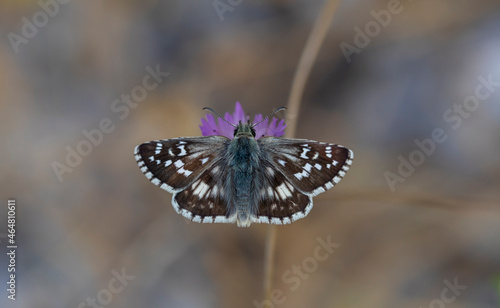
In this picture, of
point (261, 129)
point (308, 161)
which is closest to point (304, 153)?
point (308, 161)

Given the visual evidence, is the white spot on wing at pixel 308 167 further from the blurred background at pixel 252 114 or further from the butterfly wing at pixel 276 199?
the blurred background at pixel 252 114

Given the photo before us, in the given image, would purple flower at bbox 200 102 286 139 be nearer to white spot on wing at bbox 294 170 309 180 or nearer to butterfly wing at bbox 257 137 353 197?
butterfly wing at bbox 257 137 353 197

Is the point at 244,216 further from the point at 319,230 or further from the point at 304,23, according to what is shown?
the point at 304,23

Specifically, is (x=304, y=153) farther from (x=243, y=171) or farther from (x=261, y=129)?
(x=261, y=129)

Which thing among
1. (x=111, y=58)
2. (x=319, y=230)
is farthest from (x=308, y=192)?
(x=111, y=58)

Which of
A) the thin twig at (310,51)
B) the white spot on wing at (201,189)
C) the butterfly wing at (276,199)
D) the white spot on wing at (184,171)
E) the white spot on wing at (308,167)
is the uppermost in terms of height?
the thin twig at (310,51)

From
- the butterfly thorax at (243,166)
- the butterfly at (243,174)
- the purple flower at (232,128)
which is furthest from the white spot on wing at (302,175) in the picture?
the purple flower at (232,128)

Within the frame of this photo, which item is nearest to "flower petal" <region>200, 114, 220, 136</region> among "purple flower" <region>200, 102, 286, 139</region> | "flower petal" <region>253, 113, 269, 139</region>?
"purple flower" <region>200, 102, 286, 139</region>
